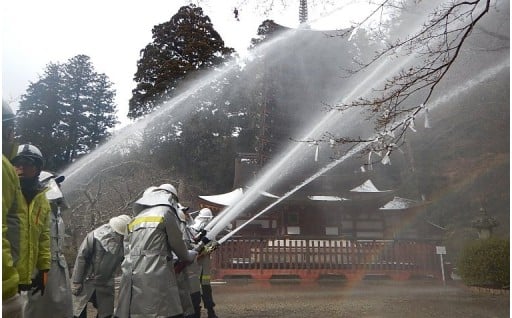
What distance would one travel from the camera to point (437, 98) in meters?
11.6

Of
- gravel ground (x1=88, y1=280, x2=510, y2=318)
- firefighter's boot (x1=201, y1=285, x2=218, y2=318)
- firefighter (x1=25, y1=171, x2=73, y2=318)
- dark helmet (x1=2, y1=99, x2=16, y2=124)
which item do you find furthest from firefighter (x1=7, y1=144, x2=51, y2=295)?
gravel ground (x1=88, y1=280, x2=510, y2=318)

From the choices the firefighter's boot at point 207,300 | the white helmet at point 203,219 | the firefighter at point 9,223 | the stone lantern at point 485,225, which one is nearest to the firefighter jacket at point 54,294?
the firefighter at point 9,223

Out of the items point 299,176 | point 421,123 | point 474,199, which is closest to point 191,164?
point 299,176

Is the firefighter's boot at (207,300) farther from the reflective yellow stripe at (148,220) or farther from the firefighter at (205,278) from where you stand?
the reflective yellow stripe at (148,220)

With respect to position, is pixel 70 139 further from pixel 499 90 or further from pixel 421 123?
pixel 421 123

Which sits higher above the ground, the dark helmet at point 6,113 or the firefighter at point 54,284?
the dark helmet at point 6,113

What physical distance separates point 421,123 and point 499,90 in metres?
6.55

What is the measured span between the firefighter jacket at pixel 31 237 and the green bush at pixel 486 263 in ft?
25.1

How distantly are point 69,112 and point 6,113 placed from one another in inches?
316

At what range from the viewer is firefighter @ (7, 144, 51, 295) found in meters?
2.13

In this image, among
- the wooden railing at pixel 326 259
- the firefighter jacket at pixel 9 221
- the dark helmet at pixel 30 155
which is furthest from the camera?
the wooden railing at pixel 326 259

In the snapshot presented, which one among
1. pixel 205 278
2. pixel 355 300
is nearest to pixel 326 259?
pixel 355 300

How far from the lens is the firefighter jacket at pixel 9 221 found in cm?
192

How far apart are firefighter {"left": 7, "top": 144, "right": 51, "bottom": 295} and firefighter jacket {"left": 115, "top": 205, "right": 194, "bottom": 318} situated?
631 millimetres
